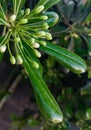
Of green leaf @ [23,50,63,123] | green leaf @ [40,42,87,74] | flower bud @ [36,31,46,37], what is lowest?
green leaf @ [23,50,63,123]

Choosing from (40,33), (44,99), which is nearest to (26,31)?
(40,33)

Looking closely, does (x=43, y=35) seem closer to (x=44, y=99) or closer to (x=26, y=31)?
(x=26, y=31)

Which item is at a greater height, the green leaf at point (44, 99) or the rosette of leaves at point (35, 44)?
the rosette of leaves at point (35, 44)

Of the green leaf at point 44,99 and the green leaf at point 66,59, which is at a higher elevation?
the green leaf at point 66,59

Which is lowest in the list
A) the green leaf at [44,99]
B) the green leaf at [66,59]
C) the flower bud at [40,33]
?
the green leaf at [44,99]

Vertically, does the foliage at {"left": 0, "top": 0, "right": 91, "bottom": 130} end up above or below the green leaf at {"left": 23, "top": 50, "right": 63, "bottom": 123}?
above

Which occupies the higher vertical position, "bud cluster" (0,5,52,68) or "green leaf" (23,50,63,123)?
"bud cluster" (0,5,52,68)
